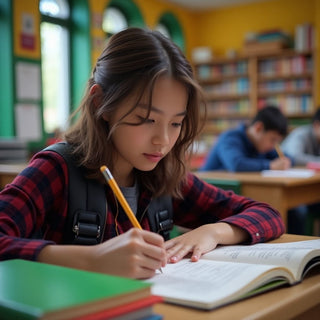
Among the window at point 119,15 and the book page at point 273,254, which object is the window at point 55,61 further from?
the book page at point 273,254

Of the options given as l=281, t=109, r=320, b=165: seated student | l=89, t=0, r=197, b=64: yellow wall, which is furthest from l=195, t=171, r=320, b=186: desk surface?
l=89, t=0, r=197, b=64: yellow wall

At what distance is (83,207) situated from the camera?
106cm

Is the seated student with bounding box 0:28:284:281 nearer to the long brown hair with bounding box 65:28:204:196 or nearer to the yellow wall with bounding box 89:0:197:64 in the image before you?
the long brown hair with bounding box 65:28:204:196

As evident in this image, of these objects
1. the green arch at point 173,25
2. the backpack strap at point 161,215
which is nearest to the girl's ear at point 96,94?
the backpack strap at point 161,215

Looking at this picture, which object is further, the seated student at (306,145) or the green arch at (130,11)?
the green arch at (130,11)

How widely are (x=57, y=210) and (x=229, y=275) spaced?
484 millimetres

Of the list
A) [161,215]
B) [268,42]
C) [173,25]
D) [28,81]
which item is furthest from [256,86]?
[161,215]

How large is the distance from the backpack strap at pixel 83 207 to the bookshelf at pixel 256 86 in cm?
568

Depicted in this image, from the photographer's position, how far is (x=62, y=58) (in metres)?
5.47

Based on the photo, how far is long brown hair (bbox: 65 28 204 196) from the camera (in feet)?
3.42

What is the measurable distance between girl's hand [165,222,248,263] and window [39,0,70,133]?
4123mm

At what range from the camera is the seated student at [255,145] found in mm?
2980

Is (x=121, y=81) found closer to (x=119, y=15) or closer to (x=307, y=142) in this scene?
(x=307, y=142)

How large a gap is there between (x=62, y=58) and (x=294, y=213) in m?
3.48
